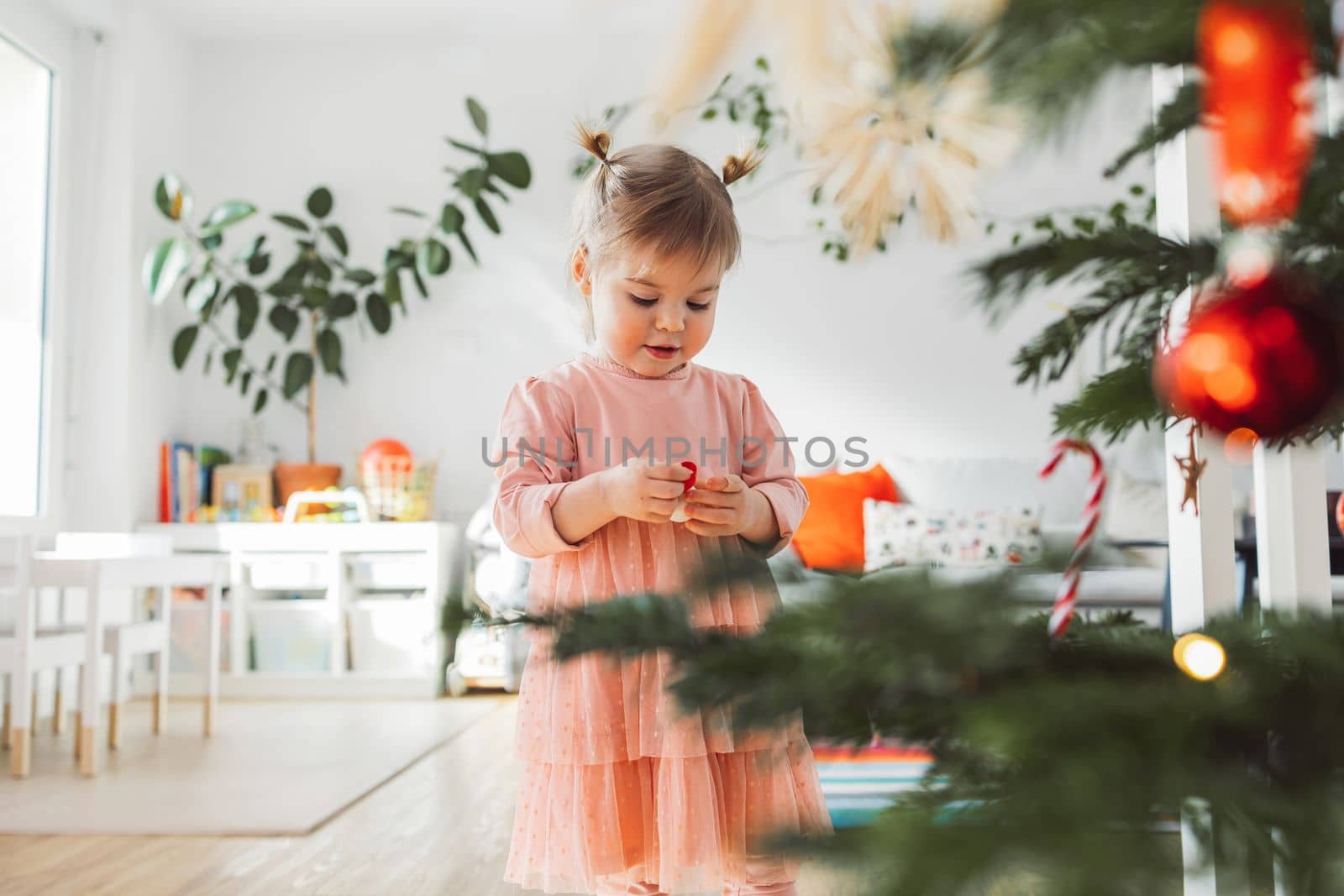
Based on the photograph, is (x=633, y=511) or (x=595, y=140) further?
(x=595, y=140)

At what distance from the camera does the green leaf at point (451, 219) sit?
155 inches

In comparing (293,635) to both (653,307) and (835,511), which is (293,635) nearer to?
(835,511)

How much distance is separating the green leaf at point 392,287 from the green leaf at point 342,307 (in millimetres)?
130

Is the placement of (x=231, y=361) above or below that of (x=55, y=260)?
below

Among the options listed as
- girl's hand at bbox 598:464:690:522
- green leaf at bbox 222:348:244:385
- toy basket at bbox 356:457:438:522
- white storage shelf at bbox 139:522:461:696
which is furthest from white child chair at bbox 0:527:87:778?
girl's hand at bbox 598:464:690:522

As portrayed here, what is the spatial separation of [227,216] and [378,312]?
2.03 feet

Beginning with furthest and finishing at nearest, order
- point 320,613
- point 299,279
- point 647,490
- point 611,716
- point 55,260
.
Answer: point 299,279 → point 320,613 → point 55,260 → point 611,716 → point 647,490

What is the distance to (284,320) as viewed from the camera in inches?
156

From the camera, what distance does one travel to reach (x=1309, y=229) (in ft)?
0.91

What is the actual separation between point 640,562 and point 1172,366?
82 centimetres

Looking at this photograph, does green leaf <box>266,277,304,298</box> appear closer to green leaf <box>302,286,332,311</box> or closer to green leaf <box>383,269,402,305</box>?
green leaf <box>302,286,332,311</box>

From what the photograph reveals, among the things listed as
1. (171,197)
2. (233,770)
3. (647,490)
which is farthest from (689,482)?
(171,197)

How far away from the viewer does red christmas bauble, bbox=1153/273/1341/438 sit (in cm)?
26

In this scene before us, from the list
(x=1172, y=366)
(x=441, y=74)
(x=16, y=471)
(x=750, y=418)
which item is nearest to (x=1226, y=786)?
(x=1172, y=366)
